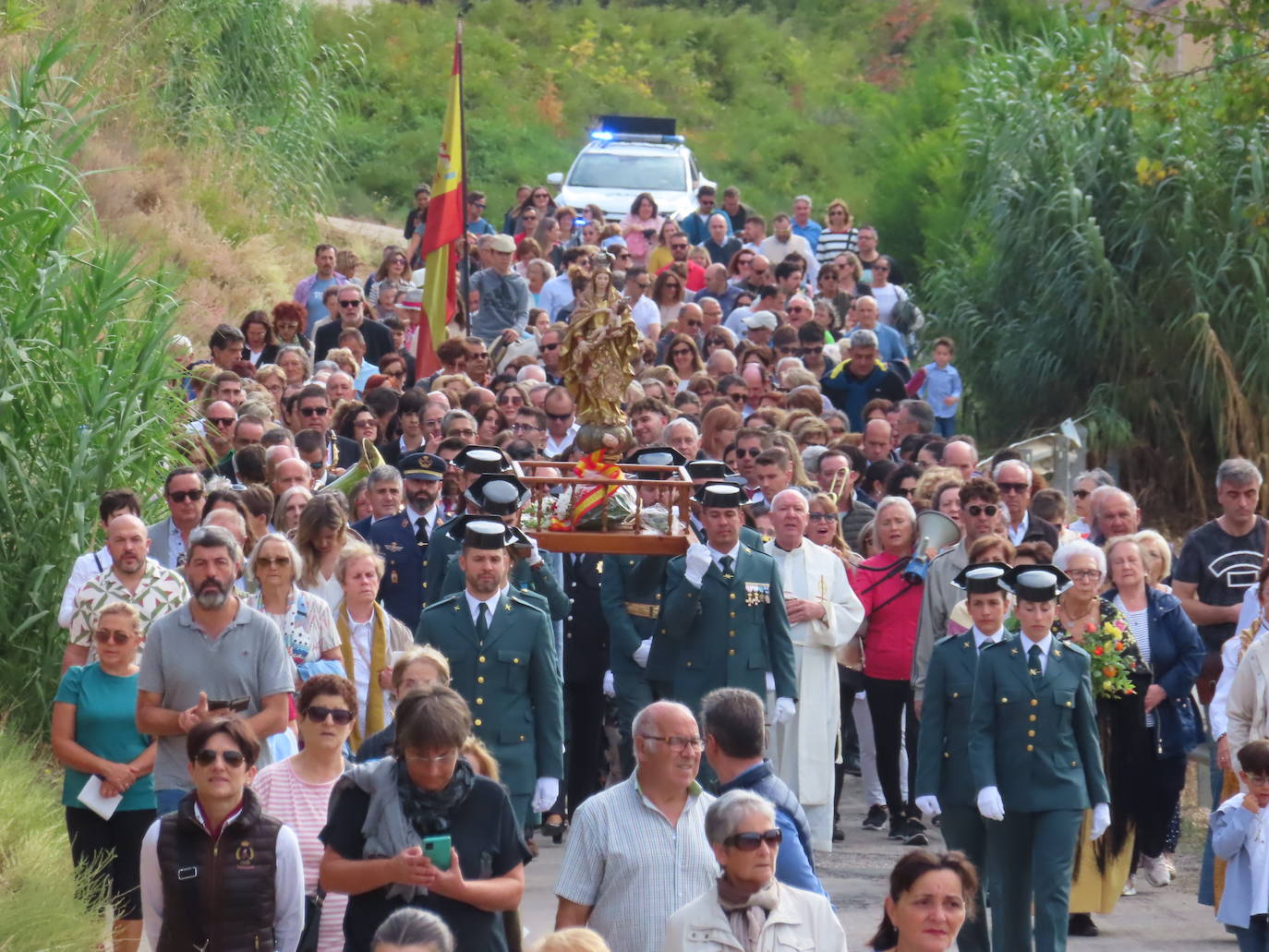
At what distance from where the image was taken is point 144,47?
25047 millimetres

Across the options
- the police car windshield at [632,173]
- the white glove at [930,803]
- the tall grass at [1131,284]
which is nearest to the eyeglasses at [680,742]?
the white glove at [930,803]

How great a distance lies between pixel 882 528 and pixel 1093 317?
345 inches

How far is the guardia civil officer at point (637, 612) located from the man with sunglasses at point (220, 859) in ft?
13.8

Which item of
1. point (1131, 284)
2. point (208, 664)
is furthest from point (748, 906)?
point (1131, 284)

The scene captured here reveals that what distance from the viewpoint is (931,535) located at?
1255cm

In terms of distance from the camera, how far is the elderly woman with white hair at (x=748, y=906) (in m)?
6.14

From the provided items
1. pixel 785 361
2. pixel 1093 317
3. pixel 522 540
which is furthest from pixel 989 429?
pixel 522 540

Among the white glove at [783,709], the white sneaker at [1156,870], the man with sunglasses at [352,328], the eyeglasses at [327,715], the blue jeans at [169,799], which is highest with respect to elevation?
the man with sunglasses at [352,328]

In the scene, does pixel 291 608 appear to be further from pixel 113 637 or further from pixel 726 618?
pixel 726 618

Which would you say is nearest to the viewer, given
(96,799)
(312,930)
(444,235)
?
(312,930)

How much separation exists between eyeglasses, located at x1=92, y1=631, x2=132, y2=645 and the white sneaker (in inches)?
225

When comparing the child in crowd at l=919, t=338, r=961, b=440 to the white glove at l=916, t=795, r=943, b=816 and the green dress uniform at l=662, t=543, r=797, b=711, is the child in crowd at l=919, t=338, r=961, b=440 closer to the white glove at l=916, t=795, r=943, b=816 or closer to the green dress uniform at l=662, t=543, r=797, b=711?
the green dress uniform at l=662, t=543, r=797, b=711

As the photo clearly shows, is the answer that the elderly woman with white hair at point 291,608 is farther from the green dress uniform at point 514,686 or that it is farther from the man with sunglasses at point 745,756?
the man with sunglasses at point 745,756

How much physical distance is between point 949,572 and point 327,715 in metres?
5.03
